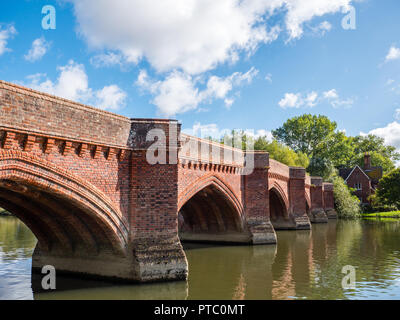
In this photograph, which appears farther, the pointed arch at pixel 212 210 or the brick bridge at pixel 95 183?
the pointed arch at pixel 212 210

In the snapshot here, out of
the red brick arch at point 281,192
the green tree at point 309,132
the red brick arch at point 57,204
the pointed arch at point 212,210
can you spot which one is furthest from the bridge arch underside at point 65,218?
the green tree at point 309,132

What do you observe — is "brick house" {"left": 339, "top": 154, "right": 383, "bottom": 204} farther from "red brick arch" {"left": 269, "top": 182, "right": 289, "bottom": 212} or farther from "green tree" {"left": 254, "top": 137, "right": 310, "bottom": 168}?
"red brick arch" {"left": 269, "top": 182, "right": 289, "bottom": 212}

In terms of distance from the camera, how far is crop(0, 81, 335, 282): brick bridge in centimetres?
834

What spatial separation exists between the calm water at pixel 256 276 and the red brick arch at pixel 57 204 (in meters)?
1.35

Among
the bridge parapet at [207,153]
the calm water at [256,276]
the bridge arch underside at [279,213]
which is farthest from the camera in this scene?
the bridge arch underside at [279,213]

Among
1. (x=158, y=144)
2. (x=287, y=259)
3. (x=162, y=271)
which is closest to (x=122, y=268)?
(x=162, y=271)

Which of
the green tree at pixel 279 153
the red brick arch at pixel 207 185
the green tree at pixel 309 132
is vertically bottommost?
the red brick arch at pixel 207 185

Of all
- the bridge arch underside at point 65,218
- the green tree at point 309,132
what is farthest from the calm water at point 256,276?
the green tree at point 309,132

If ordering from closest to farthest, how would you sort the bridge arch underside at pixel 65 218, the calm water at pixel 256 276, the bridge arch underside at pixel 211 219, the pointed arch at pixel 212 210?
the bridge arch underside at pixel 65 218, the calm water at pixel 256 276, the pointed arch at pixel 212 210, the bridge arch underside at pixel 211 219

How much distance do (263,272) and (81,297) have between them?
6.16m

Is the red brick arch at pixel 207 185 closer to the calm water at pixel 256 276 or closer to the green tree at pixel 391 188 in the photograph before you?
the calm water at pixel 256 276

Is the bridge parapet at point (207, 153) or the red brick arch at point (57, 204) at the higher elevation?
the bridge parapet at point (207, 153)

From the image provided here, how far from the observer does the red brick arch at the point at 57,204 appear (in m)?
8.34

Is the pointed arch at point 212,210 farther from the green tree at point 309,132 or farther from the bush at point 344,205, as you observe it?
the green tree at point 309,132
